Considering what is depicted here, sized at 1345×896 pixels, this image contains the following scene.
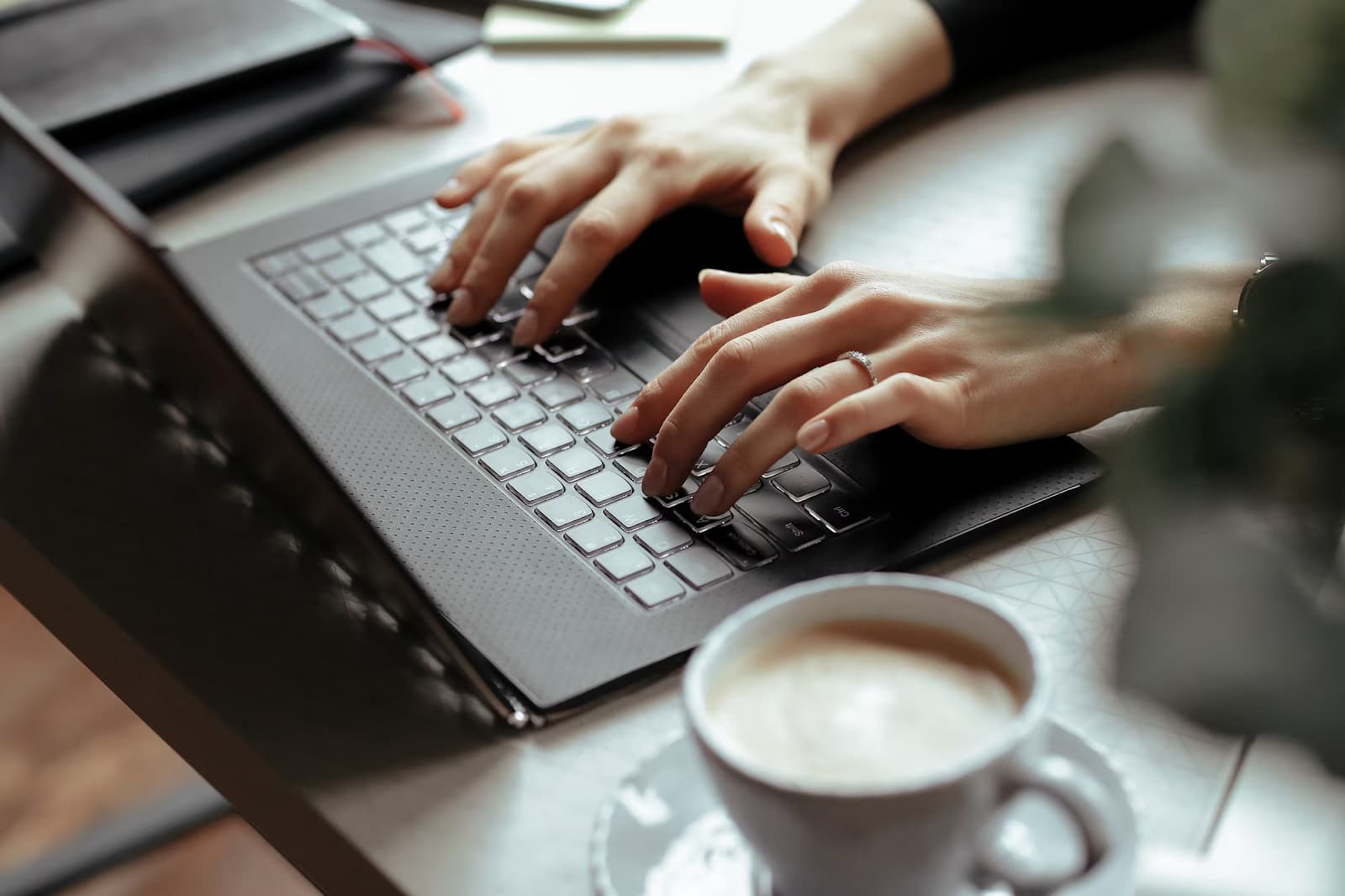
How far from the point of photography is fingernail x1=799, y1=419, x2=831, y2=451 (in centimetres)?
57

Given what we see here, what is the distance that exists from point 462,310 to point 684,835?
0.44 m

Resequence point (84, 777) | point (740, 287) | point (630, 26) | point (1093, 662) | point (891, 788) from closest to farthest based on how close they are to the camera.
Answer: point (891, 788) < point (1093, 662) < point (740, 287) < point (630, 26) < point (84, 777)

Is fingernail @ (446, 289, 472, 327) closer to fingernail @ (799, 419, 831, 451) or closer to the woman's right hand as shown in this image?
the woman's right hand

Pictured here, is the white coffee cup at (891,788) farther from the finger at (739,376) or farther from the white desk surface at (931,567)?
the finger at (739,376)

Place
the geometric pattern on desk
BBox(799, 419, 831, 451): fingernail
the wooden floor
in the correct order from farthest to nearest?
the wooden floor
BBox(799, 419, 831, 451): fingernail
the geometric pattern on desk

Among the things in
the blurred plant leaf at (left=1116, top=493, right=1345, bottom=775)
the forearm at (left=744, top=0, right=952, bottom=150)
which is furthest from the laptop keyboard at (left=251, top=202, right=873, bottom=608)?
the blurred plant leaf at (left=1116, top=493, right=1345, bottom=775)

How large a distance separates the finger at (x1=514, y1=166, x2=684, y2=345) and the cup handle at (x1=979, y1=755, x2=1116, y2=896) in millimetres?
443

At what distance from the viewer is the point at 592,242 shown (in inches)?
31.2

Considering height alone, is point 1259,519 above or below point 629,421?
above

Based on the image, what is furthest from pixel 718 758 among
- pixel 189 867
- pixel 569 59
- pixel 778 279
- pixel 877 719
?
pixel 189 867

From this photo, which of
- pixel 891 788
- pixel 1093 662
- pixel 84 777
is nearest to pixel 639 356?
pixel 1093 662

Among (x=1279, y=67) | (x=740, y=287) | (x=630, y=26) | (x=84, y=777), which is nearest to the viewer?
(x=1279, y=67)

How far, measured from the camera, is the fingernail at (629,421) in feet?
2.13

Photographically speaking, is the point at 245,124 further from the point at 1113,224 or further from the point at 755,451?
the point at 1113,224
